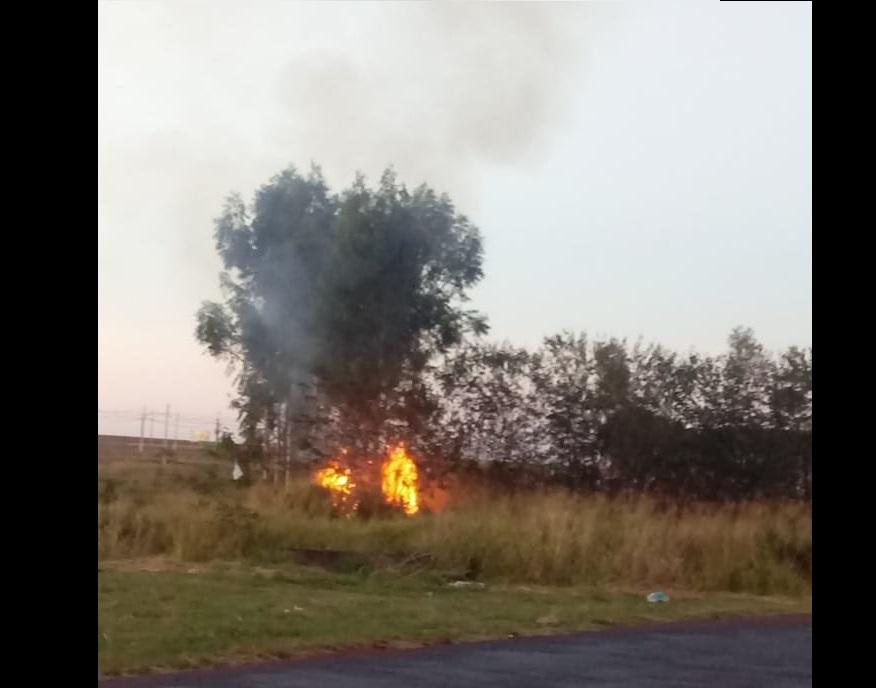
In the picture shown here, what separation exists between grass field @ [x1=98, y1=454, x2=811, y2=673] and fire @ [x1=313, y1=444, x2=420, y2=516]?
22 centimetres

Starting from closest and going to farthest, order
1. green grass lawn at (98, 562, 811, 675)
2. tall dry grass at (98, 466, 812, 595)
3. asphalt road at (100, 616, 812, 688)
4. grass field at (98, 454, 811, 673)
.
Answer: asphalt road at (100, 616, 812, 688), green grass lawn at (98, 562, 811, 675), grass field at (98, 454, 811, 673), tall dry grass at (98, 466, 812, 595)

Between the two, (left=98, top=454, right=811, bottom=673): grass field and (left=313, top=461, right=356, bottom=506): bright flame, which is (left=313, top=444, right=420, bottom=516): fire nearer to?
(left=313, top=461, right=356, bottom=506): bright flame

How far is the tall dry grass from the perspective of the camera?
35.6ft

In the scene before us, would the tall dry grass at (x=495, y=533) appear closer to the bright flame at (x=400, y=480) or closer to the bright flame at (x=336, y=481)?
the bright flame at (x=336, y=481)

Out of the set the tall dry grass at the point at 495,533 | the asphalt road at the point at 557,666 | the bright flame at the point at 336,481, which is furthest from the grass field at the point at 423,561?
the asphalt road at the point at 557,666

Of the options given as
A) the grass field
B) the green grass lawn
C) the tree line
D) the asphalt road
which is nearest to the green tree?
the tree line

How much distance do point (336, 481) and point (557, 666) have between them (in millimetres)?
6024

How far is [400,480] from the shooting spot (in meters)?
12.3

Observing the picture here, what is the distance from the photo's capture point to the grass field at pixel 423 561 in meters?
8.07
